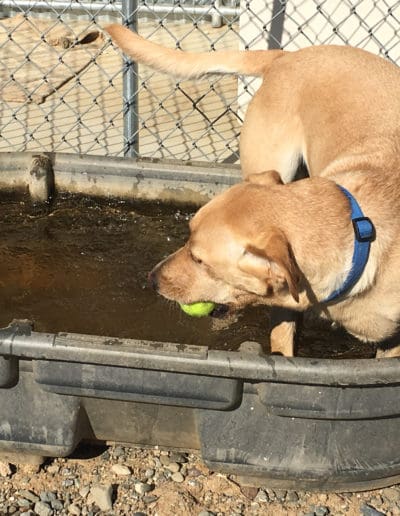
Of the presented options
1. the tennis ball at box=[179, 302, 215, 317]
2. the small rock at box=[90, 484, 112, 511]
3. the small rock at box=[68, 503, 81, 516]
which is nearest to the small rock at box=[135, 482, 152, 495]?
the small rock at box=[90, 484, 112, 511]

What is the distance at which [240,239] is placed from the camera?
2684 millimetres

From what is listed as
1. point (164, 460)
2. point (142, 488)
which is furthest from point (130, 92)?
point (142, 488)

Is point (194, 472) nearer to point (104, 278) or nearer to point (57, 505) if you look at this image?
point (57, 505)

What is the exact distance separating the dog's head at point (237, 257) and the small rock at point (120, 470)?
0.71m

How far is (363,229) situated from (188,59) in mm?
1585

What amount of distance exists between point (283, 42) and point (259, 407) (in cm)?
348

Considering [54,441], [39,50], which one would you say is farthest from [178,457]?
[39,50]

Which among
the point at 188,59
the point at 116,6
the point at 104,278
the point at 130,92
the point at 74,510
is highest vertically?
the point at 116,6

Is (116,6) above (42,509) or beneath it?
above

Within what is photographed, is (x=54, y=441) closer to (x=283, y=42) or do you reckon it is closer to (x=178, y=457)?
(x=178, y=457)

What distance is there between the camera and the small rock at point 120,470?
296 centimetres

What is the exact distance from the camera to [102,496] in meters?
2.84

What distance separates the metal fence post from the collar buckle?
2270 millimetres

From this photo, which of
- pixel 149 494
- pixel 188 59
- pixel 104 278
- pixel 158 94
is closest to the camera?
pixel 149 494
